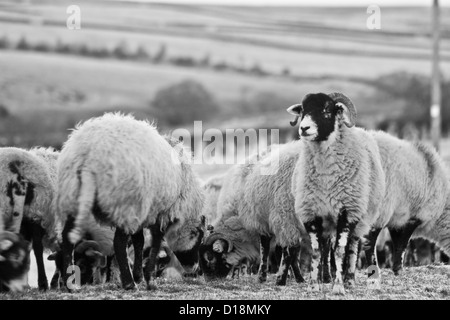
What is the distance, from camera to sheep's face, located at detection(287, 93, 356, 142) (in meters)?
12.1

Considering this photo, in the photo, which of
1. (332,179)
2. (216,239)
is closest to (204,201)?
(216,239)

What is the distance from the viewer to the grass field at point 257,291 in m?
11.2

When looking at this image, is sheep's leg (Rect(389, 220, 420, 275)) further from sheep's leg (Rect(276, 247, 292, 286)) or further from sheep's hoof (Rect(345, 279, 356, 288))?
sheep's hoof (Rect(345, 279, 356, 288))

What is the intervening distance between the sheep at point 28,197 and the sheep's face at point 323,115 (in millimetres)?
4390

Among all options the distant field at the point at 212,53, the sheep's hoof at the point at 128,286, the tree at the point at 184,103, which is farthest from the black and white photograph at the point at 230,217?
the tree at the point at 184,103

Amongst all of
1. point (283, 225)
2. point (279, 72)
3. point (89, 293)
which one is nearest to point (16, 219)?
point (89, 293)

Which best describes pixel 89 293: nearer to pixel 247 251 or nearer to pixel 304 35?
pixel 247 251

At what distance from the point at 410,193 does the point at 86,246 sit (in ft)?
20.7

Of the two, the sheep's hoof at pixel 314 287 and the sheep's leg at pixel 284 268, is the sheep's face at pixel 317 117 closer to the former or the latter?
the sheep's hoof at pixel 314 287

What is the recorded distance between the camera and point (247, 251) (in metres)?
16.2

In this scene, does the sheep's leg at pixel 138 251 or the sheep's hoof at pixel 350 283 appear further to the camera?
the sheep's leg at pixel 138 251

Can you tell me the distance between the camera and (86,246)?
565 inches

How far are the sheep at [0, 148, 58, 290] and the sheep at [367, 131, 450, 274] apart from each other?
6.06 m

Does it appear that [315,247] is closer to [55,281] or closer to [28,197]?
[28,197]
